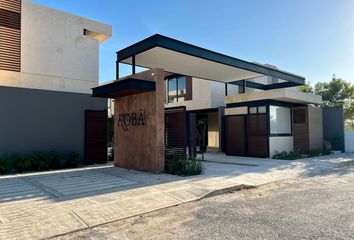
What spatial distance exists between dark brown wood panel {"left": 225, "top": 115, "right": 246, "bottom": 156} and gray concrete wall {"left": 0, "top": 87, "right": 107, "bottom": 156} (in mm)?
7450

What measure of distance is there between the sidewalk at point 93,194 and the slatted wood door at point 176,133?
124 cm

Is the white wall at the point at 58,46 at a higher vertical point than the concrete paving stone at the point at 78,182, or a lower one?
higher

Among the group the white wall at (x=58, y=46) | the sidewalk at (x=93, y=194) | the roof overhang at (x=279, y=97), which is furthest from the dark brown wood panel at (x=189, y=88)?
the sidewalk at (x=93, y=194)

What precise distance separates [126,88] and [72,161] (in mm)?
→ 4345

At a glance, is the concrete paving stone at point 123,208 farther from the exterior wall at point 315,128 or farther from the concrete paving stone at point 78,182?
the exterior wall at point 315,128

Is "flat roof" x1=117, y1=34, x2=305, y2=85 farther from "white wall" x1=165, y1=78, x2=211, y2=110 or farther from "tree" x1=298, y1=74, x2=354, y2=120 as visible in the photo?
"tree" x1=298, y1=74, x2=354, y2=120

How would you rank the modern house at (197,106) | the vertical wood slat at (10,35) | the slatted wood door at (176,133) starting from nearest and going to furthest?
1. the modern house at (197,106)
2. the slatted wood door at (176,133)
3. the vertical wood slat at (10,35)

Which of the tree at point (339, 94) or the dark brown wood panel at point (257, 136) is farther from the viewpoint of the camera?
the tree at point (339, 94)

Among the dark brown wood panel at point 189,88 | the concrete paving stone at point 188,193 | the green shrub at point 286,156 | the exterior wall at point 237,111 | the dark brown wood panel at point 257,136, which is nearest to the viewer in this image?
the concrete paving stone at point 188,193

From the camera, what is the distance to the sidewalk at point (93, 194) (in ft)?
16.9

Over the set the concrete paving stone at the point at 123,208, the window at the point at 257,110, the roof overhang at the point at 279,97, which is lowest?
the concrete paving stone at the point at 123,208

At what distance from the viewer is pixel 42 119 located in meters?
12.1

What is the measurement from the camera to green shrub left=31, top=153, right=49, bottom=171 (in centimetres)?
1127

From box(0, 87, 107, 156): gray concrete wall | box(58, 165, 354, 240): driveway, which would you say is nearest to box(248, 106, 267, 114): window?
box(0, 87, 107, 156): gray concrete wall
